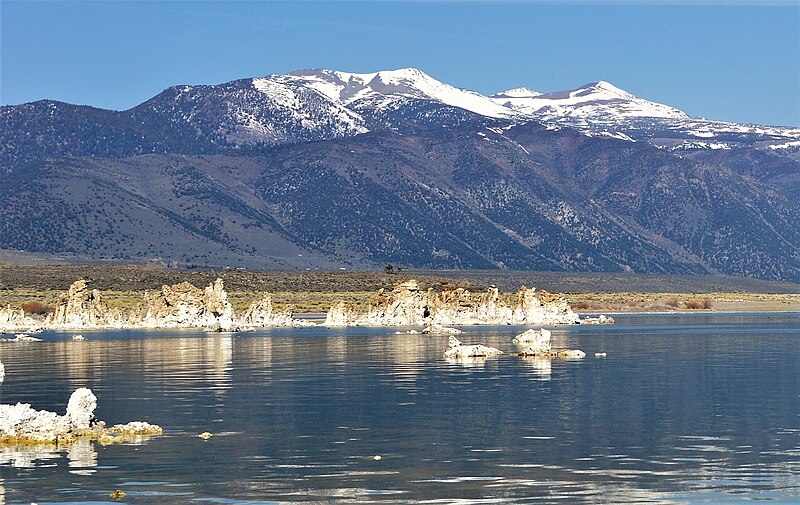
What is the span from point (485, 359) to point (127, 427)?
3668 centimetres

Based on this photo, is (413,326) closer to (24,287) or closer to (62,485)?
(24,287)

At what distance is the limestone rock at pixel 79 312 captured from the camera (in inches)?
5017

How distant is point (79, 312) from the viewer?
421 feet

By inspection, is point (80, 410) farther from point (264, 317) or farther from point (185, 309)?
point (264, 317)

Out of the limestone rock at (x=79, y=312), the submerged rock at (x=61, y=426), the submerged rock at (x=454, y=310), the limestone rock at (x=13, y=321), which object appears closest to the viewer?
the submerged rock at (x=61, y=426)

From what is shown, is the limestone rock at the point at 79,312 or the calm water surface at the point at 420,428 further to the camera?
the limestone rock at the point at 79,312

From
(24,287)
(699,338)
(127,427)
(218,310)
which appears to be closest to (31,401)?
(127,427)

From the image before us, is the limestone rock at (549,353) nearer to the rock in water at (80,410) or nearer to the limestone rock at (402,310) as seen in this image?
the rock in water at (80,410)

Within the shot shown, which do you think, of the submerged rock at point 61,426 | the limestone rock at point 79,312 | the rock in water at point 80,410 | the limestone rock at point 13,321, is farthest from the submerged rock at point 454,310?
the rock in water at point 80,410

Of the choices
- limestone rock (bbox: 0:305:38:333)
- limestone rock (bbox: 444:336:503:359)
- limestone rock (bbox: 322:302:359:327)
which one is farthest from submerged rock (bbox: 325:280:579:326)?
limestone rock (bbox: 444:336:503:359)

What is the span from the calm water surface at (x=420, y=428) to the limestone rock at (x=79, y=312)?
4720 cm

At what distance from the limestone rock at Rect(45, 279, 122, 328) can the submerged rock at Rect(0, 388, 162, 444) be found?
3499 inches

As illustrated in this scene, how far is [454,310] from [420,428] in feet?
336

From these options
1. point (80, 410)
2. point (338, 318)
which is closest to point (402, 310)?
point (338, 318)
